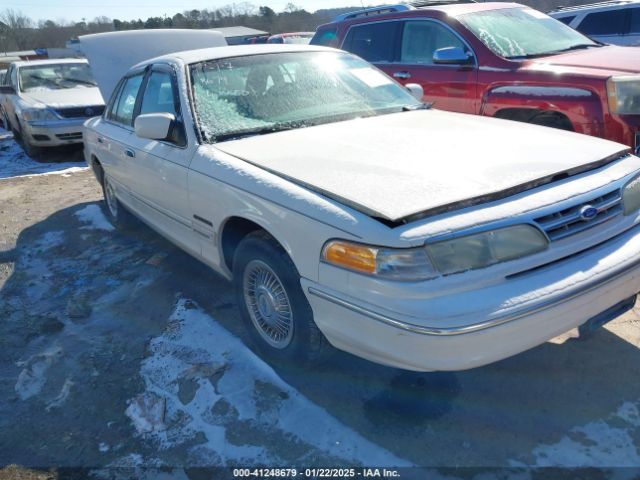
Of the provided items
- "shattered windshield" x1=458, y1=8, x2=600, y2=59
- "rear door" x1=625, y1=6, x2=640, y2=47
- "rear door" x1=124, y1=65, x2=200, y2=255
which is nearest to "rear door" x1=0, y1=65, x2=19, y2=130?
"rear door" x1=124, y1=65, x2=200, y2=255

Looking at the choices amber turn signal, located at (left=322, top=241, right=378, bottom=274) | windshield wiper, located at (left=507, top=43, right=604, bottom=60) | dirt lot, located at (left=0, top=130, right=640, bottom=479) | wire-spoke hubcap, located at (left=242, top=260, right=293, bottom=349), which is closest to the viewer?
amber turn signal, located at (left=322, top=241, right=378, bottom=274)

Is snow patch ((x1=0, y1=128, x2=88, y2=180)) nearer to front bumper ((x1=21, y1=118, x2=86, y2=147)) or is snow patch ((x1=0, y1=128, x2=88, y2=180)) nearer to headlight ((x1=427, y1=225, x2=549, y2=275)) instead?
front bumper ((x1=21, y1=118, x2=86, y2=147))

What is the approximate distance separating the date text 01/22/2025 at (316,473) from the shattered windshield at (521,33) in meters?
4.11

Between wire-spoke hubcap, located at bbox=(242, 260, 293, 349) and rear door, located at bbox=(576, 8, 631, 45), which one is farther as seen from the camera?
rear door, located at bbox=(576, 8, 631, 45)

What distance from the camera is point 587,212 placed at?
89.4 inches

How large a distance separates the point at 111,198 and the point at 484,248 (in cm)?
437

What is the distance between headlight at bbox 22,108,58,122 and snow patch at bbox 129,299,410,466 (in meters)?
6.97

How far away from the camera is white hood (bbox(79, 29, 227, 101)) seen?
6.44 metres

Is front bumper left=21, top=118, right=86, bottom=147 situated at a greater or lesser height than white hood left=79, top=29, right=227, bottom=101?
lesser

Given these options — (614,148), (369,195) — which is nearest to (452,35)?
(614,148)

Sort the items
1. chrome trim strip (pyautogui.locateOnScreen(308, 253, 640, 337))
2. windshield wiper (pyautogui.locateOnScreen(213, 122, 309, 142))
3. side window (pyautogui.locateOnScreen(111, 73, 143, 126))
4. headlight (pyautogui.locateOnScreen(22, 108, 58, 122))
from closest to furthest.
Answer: chrome trim strip (pyautogui.locateOnScreen(308, 253, 640, 337)) < windshield wiper (pyautogui.locateOnScreen(213, 122, 309, 142)) < side window (pyautogui.locateOnScreen(111, 73, 143, 126)) < headlight (pyautogui.locateOnScreen(22, 108, 58, 122))

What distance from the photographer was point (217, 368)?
2977mm

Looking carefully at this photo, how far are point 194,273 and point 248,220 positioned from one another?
64.6 inches

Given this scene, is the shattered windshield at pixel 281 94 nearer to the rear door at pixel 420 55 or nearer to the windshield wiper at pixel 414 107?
the windshield wiper at pixel 414 107
